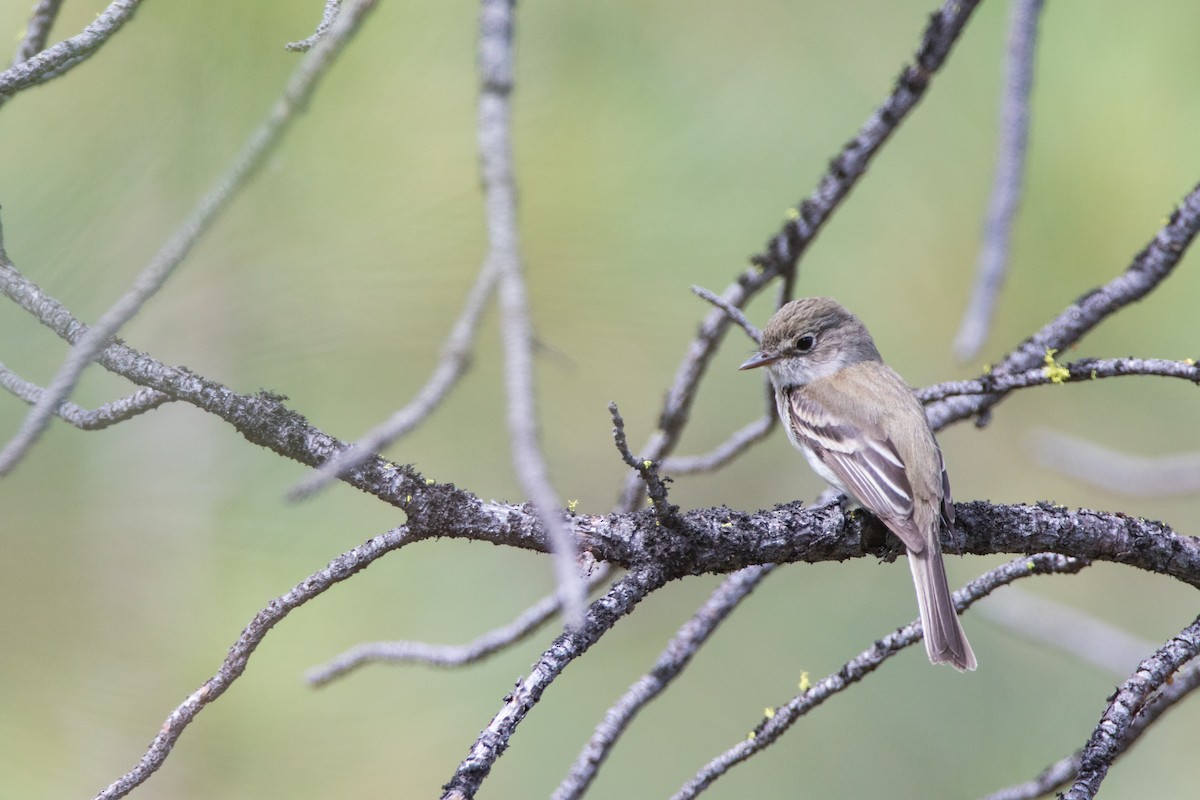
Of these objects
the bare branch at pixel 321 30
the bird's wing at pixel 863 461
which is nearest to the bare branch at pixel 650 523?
the bird's wing at pixel 863 461

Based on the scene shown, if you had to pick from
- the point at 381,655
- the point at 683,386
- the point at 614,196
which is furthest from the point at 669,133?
the point at 381,655

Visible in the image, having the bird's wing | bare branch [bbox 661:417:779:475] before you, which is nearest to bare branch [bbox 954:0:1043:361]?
the bird's wing

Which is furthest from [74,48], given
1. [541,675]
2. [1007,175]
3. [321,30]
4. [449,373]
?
[1007,175]

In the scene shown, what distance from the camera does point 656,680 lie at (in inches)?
70.9

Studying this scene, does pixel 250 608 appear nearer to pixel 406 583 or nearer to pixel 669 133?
pixel 406 583

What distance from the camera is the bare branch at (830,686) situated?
57.7 inches

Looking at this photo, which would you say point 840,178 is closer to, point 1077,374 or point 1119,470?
point 1077,374

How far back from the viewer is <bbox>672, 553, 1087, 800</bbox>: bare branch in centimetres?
147

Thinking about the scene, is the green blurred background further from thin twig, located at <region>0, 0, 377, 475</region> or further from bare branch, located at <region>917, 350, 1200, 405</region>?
bare branch, located at <region>917, 350, 1200, 405</region>

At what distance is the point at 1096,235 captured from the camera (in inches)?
103

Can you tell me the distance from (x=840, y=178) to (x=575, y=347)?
0.61 metres

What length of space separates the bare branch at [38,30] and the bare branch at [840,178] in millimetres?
1167

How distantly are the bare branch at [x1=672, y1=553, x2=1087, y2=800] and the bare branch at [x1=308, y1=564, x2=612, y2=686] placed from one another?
0.35 metres

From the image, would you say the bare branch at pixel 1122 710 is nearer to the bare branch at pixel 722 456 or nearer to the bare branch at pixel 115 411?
the bare branch at pixel 722 456
